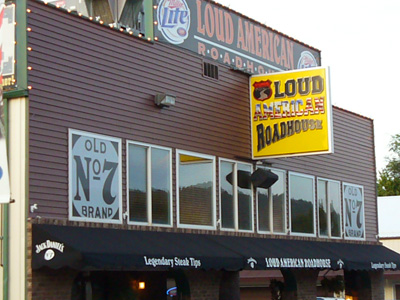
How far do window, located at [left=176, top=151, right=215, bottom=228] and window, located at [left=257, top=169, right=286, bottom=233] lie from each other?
2038mm

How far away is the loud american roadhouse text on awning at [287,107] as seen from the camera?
18516 millimetres

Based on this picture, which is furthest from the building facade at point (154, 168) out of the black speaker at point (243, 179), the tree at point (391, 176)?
the tree at point (391, 176)

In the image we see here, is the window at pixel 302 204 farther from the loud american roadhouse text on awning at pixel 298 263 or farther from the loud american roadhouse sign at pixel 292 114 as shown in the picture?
the loud american roadhouse sign at pixel 292 114

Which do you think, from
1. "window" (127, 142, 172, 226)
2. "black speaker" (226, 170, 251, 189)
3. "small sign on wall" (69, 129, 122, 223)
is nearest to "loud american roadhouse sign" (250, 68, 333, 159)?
"black speaker" (226, 170, 251, 189)

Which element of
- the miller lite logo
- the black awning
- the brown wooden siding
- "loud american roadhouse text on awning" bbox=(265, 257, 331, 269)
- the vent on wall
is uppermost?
the miller lite logo

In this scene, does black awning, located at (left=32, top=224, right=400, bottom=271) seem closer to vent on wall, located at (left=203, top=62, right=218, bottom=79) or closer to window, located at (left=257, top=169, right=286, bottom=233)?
window, located at (left=257, top=169, right=286, bottom=233)

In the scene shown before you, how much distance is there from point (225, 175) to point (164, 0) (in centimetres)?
400

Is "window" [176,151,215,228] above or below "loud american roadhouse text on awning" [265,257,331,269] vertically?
above

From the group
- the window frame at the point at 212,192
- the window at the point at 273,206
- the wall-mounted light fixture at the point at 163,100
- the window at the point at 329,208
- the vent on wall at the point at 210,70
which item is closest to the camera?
the wall-mounted light fixture at the point at 163,100

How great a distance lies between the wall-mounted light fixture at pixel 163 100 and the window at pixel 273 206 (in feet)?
13.5

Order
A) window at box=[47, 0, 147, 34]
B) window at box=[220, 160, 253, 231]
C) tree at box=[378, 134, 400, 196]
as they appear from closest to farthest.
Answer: window at box=[47, 0, 147, 34]
window at box=[220, 160, 253, 231]
tree at box=[378, 134, 400, 196]

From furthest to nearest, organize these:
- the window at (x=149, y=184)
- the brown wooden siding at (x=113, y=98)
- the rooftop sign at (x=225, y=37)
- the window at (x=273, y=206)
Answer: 1. the window at (x=273, y=206)
2. the rooftop sign at (x=225, y=37)
3. the window at (x=149, y=184)
4. the brown wooden siding at (x=113, y=98)

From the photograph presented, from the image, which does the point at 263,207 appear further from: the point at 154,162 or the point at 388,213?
the point at 388,213

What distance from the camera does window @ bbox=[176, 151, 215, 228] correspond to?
17203 millimetres
